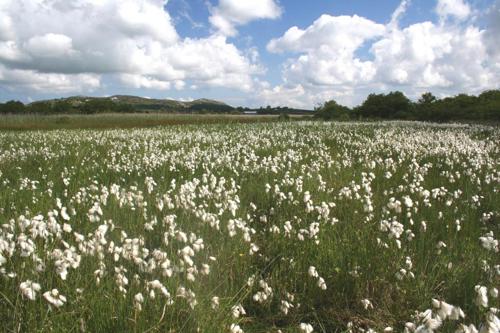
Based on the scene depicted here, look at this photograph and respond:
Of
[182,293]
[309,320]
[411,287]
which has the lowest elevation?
[309,320]

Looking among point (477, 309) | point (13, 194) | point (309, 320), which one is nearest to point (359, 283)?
point (309, 320)

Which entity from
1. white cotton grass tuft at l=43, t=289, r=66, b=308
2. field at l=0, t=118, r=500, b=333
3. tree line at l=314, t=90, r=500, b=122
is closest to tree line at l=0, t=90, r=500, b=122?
tree line at l=314, t=90, r=500, b=122

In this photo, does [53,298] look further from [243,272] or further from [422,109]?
[422,109]

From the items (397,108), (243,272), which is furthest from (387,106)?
(243,272)

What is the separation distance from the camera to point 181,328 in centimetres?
293

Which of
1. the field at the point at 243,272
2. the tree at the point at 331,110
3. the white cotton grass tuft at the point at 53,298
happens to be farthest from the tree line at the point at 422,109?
the white cotton grass tuft at the point at 53,298

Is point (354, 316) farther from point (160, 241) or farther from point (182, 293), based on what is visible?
point (160, 241)

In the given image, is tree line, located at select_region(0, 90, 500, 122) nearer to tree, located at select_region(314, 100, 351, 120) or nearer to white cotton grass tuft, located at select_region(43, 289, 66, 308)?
tree, located at select_region(314, 100, 351, 120)

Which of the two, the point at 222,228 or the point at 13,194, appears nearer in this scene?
the point at 222,228

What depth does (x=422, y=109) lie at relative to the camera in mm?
63875

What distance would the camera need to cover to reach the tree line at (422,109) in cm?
4472

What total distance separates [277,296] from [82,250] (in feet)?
6.38

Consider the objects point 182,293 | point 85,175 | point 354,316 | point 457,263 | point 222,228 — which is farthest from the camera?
point 85,175

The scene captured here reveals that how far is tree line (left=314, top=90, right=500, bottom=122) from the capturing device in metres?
44.7
